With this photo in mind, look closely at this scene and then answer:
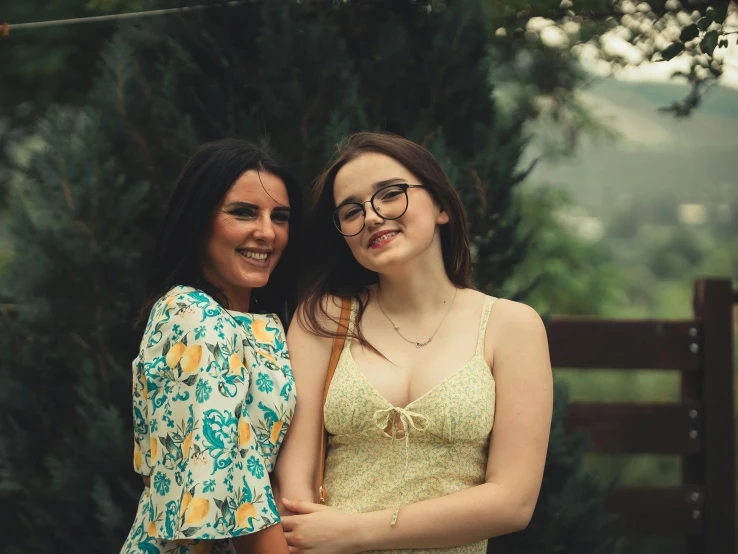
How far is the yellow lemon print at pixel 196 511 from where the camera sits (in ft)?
6.76

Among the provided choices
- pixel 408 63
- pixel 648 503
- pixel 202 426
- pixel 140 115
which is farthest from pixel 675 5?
pixel 648 503

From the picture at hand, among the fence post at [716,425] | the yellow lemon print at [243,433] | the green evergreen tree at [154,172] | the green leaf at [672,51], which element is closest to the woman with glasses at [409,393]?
the yellow lemon print at [243,433]

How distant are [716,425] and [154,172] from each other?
3548 mm

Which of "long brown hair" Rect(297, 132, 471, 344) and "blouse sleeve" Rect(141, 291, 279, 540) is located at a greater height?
"long brown hair" Rect(297, 132, 471, 344)

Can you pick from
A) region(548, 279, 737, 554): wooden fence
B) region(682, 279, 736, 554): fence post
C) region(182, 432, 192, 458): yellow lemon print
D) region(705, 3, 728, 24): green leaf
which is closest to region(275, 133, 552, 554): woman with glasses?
region(182, 432, 192, 458): yellow lemon print

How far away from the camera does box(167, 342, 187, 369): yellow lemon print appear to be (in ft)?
7.09

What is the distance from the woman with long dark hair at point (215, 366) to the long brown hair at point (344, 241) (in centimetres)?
10

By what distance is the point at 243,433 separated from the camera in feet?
7.23

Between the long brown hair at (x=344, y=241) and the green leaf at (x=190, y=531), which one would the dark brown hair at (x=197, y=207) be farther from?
the green leaf at (x=190, y=531)

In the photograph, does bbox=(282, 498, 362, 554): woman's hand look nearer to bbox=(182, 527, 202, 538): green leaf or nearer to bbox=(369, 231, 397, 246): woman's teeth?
bbox=(182, 527, 202, 538): green leaf

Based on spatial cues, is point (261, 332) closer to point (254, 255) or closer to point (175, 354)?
point (254, 255)

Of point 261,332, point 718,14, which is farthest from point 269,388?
point 718,14

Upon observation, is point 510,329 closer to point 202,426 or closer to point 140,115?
point 202,426

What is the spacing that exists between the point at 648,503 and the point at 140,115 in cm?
362
